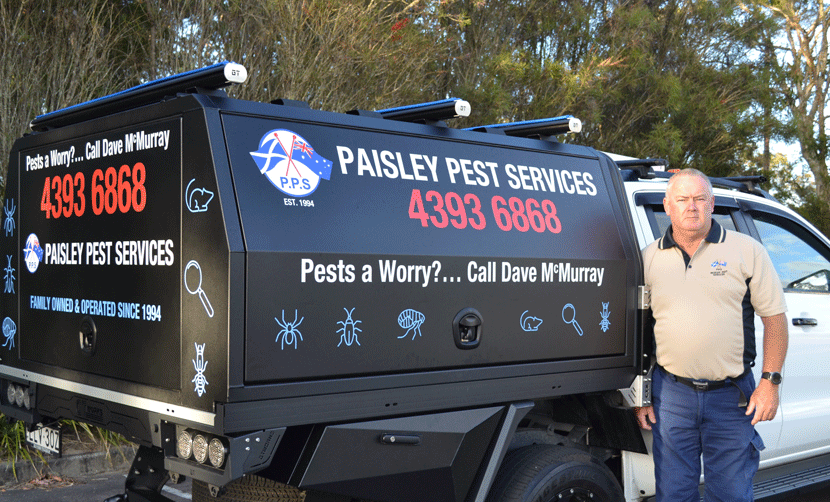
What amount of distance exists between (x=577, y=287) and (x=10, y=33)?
19.7 ft

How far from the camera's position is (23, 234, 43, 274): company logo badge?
363cm

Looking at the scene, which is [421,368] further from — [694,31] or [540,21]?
[694,31]

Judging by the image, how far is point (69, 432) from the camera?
20.1 ft

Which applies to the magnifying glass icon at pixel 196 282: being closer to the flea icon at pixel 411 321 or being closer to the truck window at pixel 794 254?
the flea icon at pixel 411 321

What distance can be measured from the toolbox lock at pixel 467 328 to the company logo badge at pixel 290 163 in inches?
30.1

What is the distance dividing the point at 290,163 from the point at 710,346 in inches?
80.0

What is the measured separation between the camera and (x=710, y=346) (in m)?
3.50

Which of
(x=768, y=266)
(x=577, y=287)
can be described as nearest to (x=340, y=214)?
(x=577, y=287)

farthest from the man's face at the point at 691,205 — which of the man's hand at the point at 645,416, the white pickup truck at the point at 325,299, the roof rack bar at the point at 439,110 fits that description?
the roof rack bar at the point at 439,110

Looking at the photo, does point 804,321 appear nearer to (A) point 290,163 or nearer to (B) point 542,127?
(B) point 542,127

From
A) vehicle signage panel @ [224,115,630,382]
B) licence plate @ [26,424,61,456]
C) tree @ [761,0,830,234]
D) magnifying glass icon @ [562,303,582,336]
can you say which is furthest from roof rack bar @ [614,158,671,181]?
tree @ [761,0,830,234]

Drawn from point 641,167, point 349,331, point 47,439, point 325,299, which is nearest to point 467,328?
point 349,331

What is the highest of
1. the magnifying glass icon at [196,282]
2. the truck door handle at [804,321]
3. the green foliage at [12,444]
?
the magnifying glass icon at [196,282]

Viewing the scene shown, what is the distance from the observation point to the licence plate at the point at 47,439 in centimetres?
358
